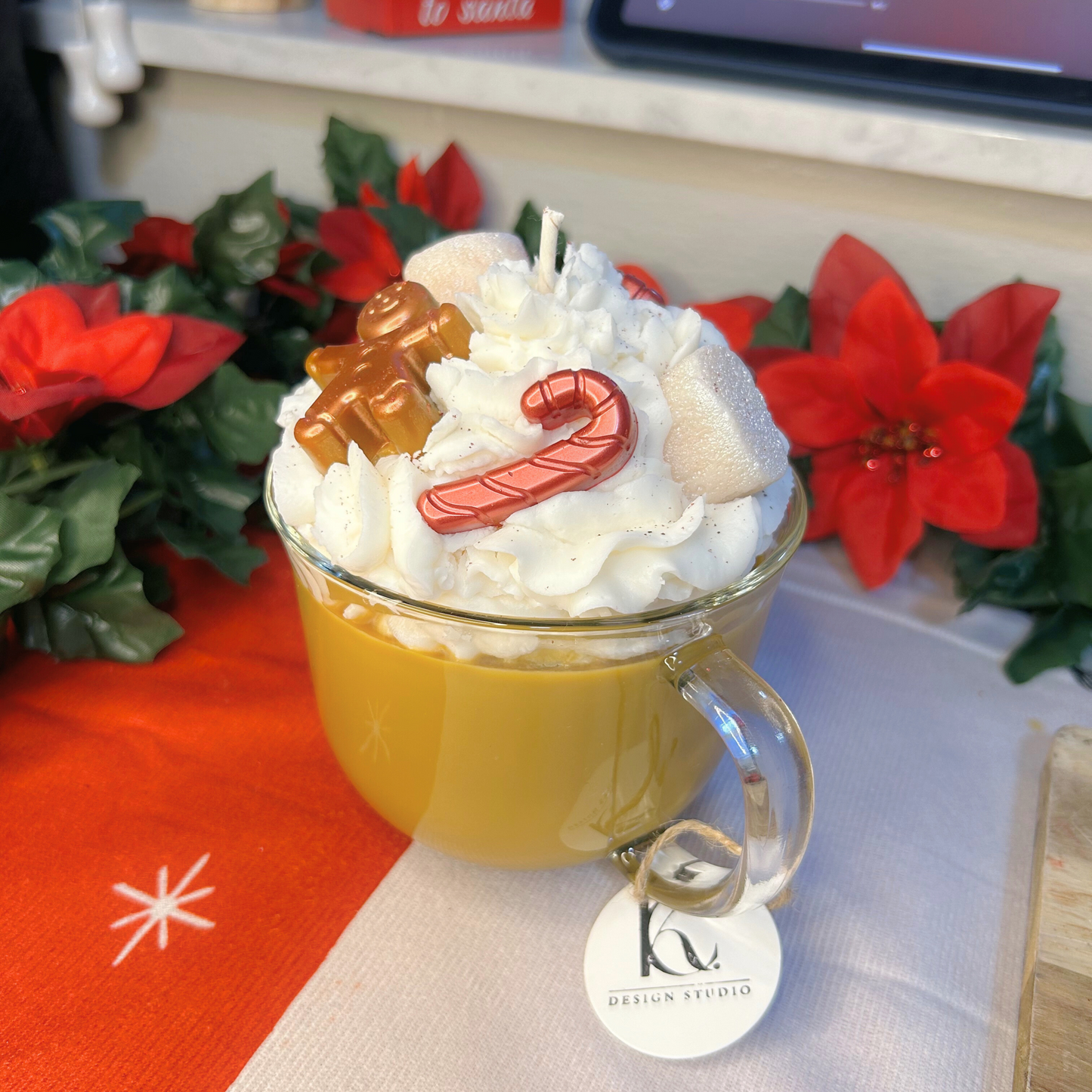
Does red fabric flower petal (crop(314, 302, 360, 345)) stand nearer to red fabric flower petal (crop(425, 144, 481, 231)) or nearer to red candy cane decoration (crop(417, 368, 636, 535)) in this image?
red fabric flower petal (crop(425, 144, 481, 231))

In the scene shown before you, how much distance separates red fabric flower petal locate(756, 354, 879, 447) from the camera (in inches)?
33.4

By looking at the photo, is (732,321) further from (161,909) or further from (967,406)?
(161,909)

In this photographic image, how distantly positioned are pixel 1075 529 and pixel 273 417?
0.72 m

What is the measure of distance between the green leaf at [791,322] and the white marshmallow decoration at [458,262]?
0.36 meters

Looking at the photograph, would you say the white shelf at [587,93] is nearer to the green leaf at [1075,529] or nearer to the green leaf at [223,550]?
the green leaf at [1075,529]

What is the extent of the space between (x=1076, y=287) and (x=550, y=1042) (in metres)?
0.79

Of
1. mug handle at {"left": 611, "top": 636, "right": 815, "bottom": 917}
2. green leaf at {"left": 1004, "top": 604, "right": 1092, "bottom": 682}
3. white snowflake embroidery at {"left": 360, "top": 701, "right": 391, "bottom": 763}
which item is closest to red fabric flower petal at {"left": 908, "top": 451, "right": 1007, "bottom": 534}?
green leaf at {"left": 1004, "top": 604, "right": 1092, "bottom": 682}

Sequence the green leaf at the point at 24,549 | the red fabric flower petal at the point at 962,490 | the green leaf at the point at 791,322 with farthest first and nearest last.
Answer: the green leaf at the point at 791,322 → the red fabric flower petal at the point at 962,490 → the green leaf at the point at 24,549

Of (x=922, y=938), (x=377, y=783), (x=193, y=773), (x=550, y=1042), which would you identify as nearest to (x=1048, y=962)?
(x=922, y=938)

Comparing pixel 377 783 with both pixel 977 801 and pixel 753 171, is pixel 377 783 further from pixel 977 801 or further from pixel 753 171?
pixel 753 171

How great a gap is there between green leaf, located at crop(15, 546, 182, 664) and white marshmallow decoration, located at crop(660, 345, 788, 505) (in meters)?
0.49

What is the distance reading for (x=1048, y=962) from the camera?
1.86 feet

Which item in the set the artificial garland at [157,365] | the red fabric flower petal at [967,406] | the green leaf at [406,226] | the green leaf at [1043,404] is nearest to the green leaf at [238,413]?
the artificial garland at [157,365]

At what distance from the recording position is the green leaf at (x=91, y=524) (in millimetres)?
725
